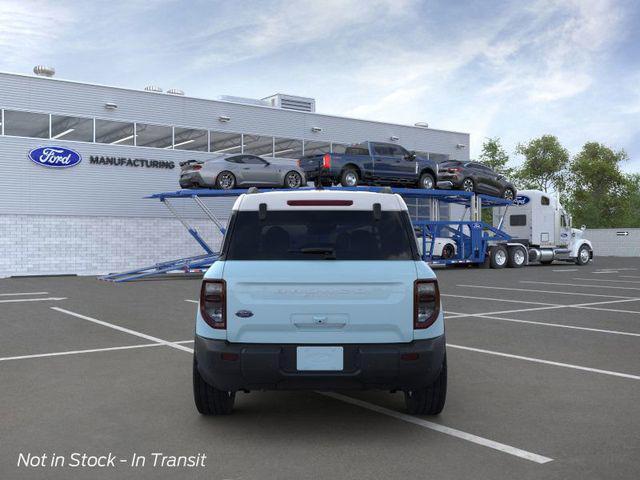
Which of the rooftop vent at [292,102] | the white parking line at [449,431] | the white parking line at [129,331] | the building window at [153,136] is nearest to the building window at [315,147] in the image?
the rooftop vent at [292,102]

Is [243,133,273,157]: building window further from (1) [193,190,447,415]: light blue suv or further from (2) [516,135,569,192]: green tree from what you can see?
→ (2) [516,135,569,192]: green tree

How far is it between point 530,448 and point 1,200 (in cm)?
2540

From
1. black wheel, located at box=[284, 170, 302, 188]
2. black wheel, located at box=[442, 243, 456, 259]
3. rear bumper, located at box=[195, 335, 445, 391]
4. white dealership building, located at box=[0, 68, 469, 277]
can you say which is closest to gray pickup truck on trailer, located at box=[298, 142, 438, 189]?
black wheel, located at box=[284, 170, 302, 188]

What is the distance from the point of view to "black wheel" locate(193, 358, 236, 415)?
17.1 ft

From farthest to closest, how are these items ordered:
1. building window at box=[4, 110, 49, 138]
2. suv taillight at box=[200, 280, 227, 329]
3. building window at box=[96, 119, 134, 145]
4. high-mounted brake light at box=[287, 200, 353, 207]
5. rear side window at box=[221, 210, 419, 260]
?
building window at box=[96, 119, 134, 145] → building window at box=[4, 110, 49, 138] → high-mounted brake light at box=[287, 200, 353, 207] → rear side window at box=[221, 210, 419, 260] → suv taillight at box=[200, 280, 227, 329]

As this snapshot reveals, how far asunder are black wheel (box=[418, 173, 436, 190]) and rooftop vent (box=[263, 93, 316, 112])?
10281 mm

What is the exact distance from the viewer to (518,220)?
1218 inches

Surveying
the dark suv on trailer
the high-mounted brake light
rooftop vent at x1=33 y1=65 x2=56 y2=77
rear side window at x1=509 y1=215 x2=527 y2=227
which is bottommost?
the high-mounted brake light

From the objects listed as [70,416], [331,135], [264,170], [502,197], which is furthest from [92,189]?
[70,416]

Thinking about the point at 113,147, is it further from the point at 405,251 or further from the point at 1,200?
the point at 405,251

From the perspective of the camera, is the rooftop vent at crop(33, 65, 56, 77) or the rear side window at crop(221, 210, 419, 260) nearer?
the rear side window at crop(221, 210, 419, 260)

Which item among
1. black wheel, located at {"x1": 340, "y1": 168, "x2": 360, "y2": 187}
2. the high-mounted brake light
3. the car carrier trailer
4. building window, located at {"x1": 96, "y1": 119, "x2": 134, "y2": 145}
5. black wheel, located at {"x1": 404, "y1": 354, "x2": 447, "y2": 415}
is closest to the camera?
the high-mounted brake light

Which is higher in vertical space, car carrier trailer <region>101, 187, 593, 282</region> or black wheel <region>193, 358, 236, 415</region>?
car carrier trailer <region>101, 187, 593, 282</region>

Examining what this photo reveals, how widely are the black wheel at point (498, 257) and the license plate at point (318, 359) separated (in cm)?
2548
